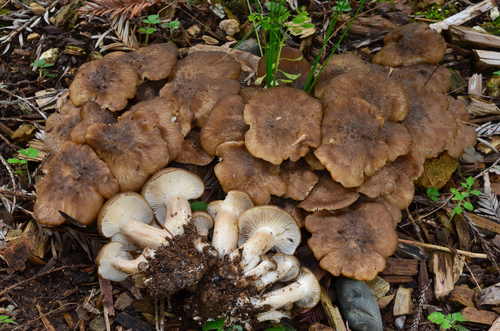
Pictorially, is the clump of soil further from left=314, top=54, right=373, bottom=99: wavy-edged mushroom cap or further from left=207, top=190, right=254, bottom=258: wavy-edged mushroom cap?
left=314, top=54, right=373, bottom=99: wavy-edged mushroom cap

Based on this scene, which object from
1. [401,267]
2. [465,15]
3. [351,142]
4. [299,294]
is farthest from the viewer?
[465,15]

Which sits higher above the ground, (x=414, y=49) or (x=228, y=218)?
(x=414, y=49)

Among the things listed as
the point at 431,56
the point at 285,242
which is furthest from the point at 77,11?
the point at 431,56

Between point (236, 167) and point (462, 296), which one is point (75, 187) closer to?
point (236, 167)

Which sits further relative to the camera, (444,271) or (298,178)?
(444,271)

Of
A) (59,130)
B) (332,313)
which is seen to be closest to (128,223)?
(59,130)
